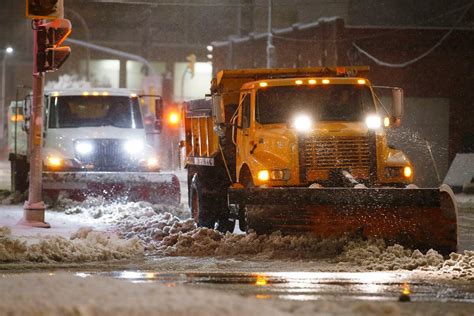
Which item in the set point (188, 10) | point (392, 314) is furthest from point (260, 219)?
point (188, 10)

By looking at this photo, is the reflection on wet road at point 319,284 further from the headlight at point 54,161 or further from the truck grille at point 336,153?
the headlight at point 54,161

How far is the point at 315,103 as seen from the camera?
1495cm

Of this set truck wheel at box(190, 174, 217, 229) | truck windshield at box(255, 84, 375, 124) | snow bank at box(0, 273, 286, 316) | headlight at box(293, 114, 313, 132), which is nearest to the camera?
snow bank at box(0, 273, 286, 316)

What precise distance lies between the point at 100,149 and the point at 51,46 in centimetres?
509

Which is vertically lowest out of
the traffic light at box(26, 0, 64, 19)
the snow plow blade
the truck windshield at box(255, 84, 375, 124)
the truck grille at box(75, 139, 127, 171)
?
the snow plow blade

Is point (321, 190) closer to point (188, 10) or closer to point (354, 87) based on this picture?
point (354, 87)

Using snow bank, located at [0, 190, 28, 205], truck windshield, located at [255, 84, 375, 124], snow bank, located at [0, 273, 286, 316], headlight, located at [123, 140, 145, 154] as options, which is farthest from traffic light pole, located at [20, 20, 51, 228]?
snow bank, located at [0, 273, 286, 316]

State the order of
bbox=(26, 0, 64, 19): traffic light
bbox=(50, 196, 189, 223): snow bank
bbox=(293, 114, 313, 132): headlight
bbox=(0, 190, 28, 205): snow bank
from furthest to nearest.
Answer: bbox=(0, 190, 28, 205): snow bank, bbox=(50, 196, 189, 223): snow bank, bbox=(26, 0, 64, 19): traffic light, bbox=(293, 114, 313, 132): headlight

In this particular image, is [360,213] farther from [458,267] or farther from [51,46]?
[51,46]

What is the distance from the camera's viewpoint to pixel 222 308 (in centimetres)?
759

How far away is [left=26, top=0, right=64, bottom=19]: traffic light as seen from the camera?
15539 millimetres

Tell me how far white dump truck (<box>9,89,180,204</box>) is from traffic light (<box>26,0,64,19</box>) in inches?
201

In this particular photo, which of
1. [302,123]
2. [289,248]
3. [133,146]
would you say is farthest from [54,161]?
[289,248]

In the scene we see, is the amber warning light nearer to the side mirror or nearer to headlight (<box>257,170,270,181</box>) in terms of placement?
the side mirror
